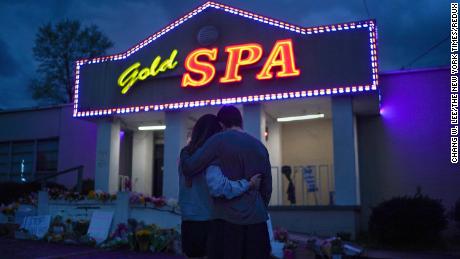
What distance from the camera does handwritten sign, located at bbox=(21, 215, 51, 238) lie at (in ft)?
34.7

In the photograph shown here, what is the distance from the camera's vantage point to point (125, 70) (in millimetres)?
15258

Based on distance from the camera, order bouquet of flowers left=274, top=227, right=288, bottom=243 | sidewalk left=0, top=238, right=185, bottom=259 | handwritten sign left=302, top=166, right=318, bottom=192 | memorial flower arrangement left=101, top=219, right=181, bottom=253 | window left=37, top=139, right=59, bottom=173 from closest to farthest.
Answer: sidewalk left=0, top=238, right=185, bottom=259, bouquet of flowers left=274, top=227, right=288, bottom=243, memorial flower arrangement left=101, top=219, right=181, bottom=253, handwritten sign left=302, top=166, right=318, bottom=192, window left=37, top=139, right=59, bottom=173

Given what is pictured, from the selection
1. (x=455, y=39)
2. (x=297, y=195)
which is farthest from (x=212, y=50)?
(x=455, y=39)

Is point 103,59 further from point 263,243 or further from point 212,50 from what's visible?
point 263,243

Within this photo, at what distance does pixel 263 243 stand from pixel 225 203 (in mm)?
408

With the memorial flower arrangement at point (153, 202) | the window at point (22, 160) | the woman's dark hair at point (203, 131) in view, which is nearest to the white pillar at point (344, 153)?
the memorial flower arrangement at point (153, 202)

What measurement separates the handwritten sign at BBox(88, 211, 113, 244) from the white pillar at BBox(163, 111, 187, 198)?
4.38 metres

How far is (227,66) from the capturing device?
13.7 m

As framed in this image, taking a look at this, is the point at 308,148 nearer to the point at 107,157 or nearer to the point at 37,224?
the point at 107,157

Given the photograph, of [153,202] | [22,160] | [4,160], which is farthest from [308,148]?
[4,160]

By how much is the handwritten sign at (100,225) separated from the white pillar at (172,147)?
438 cm

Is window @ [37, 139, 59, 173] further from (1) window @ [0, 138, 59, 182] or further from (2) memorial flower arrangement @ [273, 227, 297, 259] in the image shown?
(2) memorial flower arrangement @ [273, 227, 297, 259]

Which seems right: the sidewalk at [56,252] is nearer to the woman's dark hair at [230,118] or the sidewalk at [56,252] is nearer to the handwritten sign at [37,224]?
the handwritten sign at [37,224]

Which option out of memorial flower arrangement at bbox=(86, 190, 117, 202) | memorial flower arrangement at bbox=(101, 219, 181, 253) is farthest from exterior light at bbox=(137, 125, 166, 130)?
memorial flower arrangement at bbox=(101, 219, 181, 253)
